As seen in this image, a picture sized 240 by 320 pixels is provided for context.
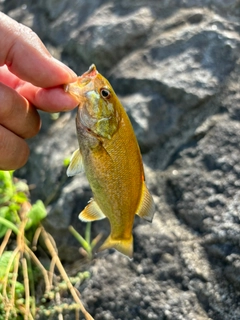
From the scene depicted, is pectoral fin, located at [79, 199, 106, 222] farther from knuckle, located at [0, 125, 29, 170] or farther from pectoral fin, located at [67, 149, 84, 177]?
knuckle, located at [0, 125, 29, 170]

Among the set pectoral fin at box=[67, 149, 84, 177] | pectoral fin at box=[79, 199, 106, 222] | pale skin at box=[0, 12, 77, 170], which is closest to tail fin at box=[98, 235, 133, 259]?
pectoral fin at box=[79, 199, 106, 222]

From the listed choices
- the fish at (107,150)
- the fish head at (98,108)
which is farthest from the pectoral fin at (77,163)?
the fish head at (98,108)

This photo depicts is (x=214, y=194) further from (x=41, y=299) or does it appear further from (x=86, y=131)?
(x=41, y=299)

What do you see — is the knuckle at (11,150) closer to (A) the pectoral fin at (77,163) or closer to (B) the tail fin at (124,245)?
(A) the pectoral fin at (77,163)

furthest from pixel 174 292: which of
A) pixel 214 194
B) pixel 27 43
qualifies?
pixel 27 43

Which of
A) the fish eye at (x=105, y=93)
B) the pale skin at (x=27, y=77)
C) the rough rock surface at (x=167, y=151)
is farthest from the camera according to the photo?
the rough rock surface at (x=167, y=151)
